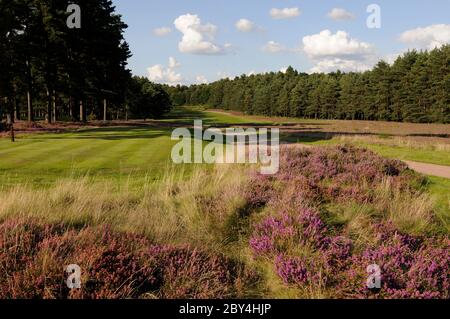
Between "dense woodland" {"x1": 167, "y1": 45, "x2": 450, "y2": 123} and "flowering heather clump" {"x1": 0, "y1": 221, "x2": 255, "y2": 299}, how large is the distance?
8357 cm

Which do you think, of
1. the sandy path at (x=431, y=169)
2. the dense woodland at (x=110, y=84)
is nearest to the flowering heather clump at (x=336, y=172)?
the sandy path at (x=431, y=169)

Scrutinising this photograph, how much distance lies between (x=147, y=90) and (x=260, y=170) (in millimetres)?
97345

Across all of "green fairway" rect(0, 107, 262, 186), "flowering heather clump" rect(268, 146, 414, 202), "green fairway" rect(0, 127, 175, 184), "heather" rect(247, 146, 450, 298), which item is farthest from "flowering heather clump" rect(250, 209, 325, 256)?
"green fairway" rect(0, 127, 175, 184)

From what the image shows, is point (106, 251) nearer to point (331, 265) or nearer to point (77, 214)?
point (77, 214)

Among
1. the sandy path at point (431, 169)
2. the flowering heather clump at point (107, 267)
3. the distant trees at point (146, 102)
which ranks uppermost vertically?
the distant trees at point (146, 102)

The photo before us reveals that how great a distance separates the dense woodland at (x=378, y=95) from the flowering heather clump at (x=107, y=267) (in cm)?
8357

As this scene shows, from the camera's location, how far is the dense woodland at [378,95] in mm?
80812

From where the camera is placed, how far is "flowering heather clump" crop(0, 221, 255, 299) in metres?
4.96

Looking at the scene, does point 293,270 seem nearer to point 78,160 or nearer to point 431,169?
point 78,160

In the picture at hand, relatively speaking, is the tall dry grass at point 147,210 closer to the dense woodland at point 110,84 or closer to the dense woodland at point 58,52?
the dense woodland at point 110,84

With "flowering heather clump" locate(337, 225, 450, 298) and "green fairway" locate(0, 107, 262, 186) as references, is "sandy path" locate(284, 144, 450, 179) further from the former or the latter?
"flowering heather clump" locate(337, 225, 450, 298)

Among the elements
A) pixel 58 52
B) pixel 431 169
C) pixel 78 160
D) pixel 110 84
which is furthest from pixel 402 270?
pixel 110 84

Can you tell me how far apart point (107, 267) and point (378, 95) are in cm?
9909

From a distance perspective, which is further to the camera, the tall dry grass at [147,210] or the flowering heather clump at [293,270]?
the tall dry grass at [147,210]
